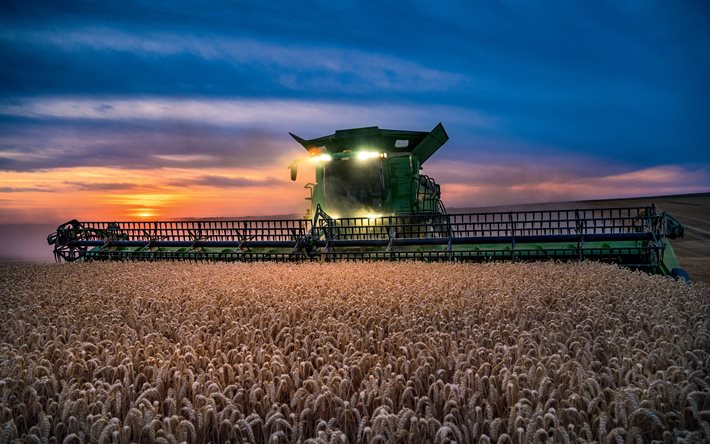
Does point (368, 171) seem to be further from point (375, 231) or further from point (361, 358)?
point (361, 358)

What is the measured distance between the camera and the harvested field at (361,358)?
112 inches

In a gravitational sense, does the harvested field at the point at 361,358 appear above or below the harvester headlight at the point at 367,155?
below

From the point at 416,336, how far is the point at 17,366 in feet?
10.9

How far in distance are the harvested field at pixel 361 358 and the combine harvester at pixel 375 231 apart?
9.60 ft

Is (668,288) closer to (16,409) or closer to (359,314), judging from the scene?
(359,314)

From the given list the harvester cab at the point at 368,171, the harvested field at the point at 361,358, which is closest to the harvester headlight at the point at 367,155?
the harvester cab at the point at 368,171

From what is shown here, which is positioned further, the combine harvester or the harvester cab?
the harvester cab

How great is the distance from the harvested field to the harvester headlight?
604 cm

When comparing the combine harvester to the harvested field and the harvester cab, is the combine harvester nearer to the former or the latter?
the harvester cab

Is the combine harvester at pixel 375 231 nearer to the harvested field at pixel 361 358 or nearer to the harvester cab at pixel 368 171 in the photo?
the harvester cab at pixel 368 171

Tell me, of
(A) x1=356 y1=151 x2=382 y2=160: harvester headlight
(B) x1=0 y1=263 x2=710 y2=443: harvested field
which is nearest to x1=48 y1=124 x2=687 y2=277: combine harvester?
(A) x1=356 y1=151 x2=382 y2=160: harvester headlight

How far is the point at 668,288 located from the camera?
7.41m

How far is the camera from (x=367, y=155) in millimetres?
14859

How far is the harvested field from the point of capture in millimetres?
2852
